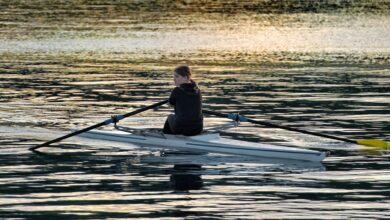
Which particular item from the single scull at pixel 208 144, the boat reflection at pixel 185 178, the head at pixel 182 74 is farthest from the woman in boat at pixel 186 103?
the boat reflection at pixel 185 178

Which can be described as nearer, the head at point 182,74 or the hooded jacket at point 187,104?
the head at point 182,74

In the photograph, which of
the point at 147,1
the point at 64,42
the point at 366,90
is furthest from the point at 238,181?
A: the point at 147,1

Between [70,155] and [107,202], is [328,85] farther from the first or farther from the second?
[107,202]

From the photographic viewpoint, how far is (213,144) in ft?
79.2

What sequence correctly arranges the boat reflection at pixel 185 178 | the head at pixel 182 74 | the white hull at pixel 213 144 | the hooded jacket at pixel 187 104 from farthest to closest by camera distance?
1. the hooded jacket at pixel 187 104
2. the head at pixel 182 74
3. the white hull at pixel 213 144
4. the boat reflection at pixel 185 178

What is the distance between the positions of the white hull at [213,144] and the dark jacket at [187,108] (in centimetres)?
19

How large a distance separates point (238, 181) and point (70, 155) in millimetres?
4780

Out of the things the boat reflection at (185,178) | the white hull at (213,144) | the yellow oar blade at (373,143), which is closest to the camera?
the boat reflection at (185,178)

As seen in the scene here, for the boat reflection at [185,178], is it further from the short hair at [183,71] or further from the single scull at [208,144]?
the short hair at [183,71]

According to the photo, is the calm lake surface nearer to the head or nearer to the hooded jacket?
the hooded jacket

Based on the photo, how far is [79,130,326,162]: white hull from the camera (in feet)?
75.5

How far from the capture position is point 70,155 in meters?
24.1

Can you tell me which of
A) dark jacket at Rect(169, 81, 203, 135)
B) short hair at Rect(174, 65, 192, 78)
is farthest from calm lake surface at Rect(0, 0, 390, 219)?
short hair at Rect(174, 65, 192, 78)

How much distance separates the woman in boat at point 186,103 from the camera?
24109mm
